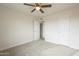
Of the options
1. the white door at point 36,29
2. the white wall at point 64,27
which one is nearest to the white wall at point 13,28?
the white door at point 36,29

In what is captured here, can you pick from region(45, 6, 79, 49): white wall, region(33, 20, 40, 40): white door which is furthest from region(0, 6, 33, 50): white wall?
region(45, 6, 79, 49): white wall

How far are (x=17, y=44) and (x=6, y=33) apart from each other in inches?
39.2

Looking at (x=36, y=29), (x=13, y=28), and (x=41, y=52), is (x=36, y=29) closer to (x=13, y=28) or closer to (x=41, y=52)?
(x=13, y=28)

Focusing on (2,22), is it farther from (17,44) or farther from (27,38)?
(27,38)

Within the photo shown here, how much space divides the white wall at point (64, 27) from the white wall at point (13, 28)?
1.46 metres

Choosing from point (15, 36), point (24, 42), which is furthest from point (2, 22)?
point (24, 42)

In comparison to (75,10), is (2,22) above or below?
below

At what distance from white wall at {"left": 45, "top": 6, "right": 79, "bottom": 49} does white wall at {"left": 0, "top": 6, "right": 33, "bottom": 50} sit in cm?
146

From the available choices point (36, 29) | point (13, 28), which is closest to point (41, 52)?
point (13, 28)

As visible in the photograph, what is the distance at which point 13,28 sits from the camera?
183 inches

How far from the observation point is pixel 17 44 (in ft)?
16.3

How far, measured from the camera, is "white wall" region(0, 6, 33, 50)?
13.6ft

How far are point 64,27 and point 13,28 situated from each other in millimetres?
2671

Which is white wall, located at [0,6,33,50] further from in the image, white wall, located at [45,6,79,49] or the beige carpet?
white wall, located at [45,6,79,49]
